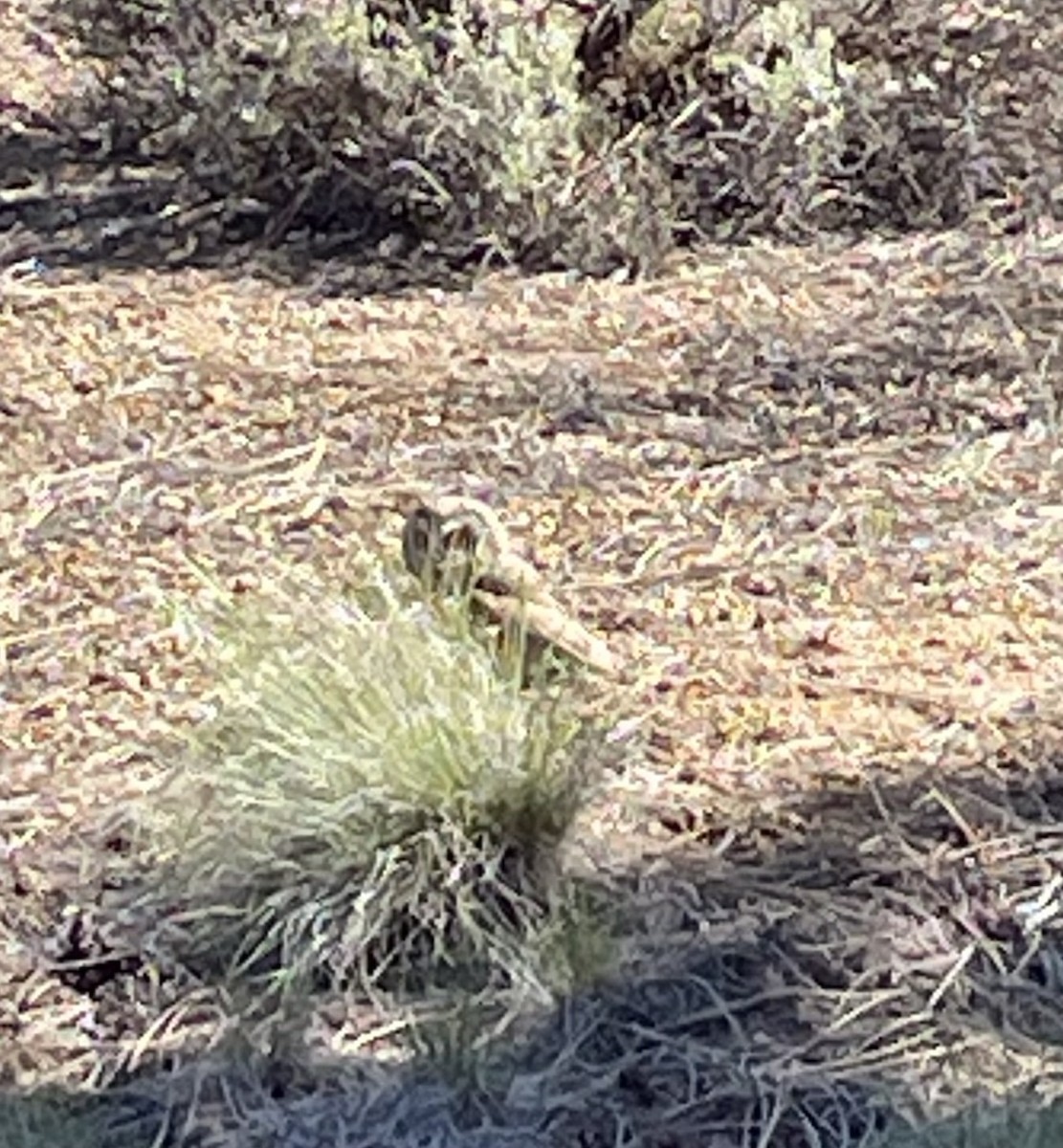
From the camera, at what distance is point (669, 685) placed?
443cm

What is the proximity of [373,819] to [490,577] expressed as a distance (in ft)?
1.86

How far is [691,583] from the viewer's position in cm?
476

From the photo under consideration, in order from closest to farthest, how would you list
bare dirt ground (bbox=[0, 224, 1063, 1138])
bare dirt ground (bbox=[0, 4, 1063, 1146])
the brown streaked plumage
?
1. bare dirt ground (bbox=[0, 4, 1063, 1146])
2. bare dirt ground (bbox=[0, 224, 1063, 1138])
3. the brown streaked plumage

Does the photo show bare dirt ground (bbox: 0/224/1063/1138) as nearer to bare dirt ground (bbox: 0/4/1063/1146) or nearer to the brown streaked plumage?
bare dirt ground (bbox: 0/4/1063/1146)

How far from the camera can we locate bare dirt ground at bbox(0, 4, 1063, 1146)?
378 cm

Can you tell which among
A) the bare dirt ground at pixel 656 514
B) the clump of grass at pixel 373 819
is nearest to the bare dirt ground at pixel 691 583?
the bare dirt ground at pixel 656 514

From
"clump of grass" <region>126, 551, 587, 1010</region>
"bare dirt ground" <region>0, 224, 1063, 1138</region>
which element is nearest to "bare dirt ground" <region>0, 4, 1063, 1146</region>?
"bare dirt ground" <region>0, 224, 1063, 1138</region>

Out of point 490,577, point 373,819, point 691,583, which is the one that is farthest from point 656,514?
point 373,819

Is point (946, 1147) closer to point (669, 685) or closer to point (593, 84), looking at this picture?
point (669, 685)

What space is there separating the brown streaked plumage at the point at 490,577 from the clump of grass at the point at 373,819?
169 millimetres

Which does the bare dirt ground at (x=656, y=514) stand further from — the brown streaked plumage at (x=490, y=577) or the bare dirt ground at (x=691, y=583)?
the brown streaked plumage at (x=490, y=577)

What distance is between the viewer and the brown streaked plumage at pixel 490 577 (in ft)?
14.1

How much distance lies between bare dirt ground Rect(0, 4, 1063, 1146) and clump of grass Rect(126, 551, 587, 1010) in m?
0.11

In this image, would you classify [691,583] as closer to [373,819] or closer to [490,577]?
[490,577]
